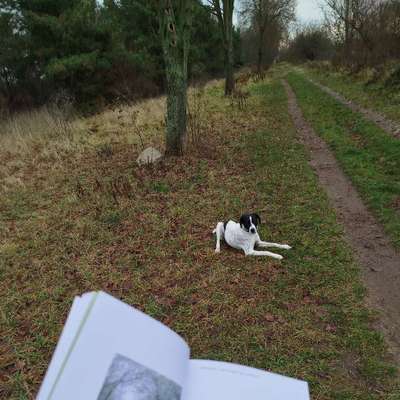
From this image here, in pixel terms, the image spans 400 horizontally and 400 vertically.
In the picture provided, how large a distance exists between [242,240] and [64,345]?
10.9 ft

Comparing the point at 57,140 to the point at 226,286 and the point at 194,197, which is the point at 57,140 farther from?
the point at 226,286

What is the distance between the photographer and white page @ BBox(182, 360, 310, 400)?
117 centimetres

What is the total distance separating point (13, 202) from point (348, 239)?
5889 millimetres

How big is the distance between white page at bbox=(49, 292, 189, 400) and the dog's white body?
9.83 ft

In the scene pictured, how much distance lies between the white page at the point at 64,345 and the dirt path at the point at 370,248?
8.72ft

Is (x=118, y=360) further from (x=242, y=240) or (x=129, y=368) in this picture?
(x=242, y=240)

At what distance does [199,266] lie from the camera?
4.04 metres

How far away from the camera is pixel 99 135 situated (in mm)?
10953

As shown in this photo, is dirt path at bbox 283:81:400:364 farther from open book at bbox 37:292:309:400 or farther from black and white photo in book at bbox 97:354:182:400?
black and white photo in book at bbox 97:354:182:400

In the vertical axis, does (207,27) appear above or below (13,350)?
above

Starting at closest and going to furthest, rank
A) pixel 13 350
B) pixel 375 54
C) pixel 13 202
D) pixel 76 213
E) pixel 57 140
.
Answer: pixel 13 350, pixel 76 213, pixel 13 202, pixel 57 140, pixel 375 54

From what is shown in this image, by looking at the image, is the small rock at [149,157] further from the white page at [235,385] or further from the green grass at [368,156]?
the white page at [235,385]

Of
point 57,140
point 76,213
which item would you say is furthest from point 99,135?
point 76,213

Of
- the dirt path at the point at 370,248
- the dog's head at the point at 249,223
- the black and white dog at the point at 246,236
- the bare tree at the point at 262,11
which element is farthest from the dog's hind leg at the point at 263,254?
the bare tree at the point at 262,11
